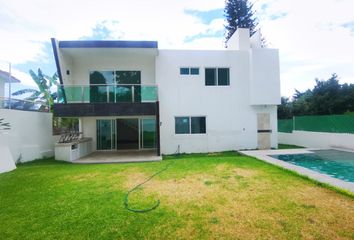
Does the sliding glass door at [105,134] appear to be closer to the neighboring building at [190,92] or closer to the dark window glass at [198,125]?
the neighboring building at [190,92]

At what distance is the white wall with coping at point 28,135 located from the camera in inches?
456

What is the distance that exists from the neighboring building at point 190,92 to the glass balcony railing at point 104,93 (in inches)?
36.8

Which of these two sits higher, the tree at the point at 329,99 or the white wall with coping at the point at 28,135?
Result: the tree at the point at 329,99

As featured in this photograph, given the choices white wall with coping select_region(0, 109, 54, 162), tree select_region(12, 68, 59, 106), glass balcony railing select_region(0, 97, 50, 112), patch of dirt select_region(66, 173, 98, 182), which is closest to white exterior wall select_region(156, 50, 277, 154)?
patch of dirt select_region(66, 173, 98, 182)

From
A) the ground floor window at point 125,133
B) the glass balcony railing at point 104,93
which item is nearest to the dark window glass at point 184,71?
the glass balcony railing at point 104,93

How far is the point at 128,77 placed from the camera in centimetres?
1644

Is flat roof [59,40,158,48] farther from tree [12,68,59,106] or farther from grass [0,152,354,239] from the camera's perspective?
tree [12,68,59,106]

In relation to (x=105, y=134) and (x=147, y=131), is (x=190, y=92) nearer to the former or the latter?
(x=147, y=131)

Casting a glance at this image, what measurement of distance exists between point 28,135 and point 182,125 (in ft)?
29.1

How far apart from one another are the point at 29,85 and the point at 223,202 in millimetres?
21720

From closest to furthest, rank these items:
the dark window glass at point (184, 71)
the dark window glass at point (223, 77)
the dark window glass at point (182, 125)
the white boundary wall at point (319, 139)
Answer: the white boundary wall at point (319, 139) < the dark window glass at point (182, 125) < the dark window glass at point (184, 71) < the dark window glass at point (223, 77)

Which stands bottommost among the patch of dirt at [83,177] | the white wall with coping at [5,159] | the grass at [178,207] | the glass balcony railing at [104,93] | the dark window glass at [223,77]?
the grass at [178,207]

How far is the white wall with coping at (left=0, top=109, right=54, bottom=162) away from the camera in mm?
11570

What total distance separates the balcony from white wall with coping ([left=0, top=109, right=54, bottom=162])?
63.0 inches
